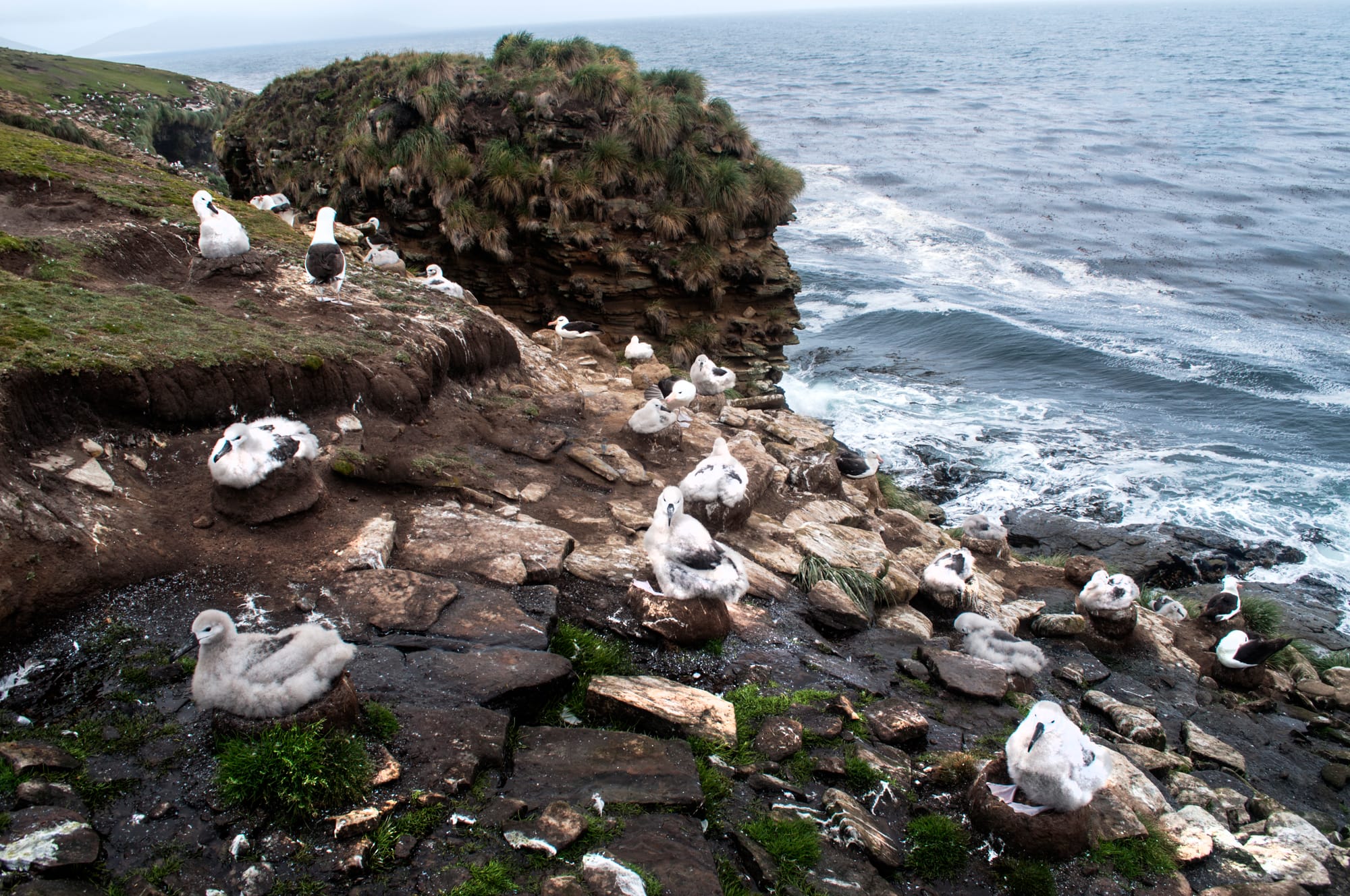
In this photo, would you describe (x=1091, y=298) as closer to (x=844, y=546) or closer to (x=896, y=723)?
(x=844, y=546)

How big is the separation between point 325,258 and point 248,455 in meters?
4.17

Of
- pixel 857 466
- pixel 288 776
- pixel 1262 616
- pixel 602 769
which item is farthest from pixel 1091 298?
pixel 288 776

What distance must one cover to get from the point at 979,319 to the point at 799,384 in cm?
890

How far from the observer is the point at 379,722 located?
4.55 m

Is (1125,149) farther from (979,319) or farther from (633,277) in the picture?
(633,277)

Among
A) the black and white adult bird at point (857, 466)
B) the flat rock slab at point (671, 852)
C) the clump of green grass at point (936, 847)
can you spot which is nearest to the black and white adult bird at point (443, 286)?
the black and white adult bird at point (857, 466)

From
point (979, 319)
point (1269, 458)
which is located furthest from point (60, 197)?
point (979, 319)

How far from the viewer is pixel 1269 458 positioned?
19094 millimetres

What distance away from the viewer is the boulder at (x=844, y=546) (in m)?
9.41

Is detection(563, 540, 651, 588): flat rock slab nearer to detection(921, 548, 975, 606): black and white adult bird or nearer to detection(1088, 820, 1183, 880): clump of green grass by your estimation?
detection(921, 548, 975, 606): black and white adult bird

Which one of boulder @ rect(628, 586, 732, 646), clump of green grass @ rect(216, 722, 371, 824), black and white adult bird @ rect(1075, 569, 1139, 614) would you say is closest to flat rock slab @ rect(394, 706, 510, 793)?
clump of green grass @ rect(216, 722, 371, 824)

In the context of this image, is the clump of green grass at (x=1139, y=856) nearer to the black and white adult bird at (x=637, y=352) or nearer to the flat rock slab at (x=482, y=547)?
the flat rock slab at (x=482, y=547)

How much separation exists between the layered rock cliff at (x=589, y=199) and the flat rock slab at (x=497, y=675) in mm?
14058

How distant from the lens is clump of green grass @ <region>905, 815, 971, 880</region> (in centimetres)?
488
